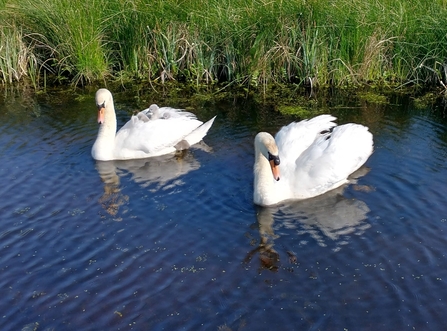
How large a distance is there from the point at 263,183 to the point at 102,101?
360cm

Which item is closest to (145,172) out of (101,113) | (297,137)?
(101,113)

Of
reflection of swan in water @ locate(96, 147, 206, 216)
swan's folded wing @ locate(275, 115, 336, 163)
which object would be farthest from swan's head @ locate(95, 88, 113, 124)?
swan's folded wing @ locate(275, 115, 336, 163)

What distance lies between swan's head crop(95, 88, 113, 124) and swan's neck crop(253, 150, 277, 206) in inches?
128

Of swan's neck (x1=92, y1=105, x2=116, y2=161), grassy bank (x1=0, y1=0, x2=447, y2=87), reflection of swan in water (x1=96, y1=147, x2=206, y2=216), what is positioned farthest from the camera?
grassy bank (x1=0, y1=0, x2=447, y2=87)

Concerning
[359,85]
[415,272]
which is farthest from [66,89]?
[415,272]

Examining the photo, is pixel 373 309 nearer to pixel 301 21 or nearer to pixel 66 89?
pixel 301 21

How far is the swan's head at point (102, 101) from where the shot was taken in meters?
10.8

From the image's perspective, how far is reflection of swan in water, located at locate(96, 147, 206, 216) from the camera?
926 centimetres

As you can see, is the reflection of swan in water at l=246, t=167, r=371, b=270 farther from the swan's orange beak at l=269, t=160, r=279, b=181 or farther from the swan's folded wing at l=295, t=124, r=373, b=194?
the swan's orange beak at l=269, t=160, r=279, b=181

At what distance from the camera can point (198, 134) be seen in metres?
11.3

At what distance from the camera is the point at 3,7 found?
48.8 feet

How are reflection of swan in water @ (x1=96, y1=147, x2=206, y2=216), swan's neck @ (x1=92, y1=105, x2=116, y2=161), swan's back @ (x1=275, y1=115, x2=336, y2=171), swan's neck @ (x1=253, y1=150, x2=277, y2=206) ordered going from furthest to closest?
swan's neck @ (x1=92, y1=105, x2=116, y2=161), swan's back @ (x1=275, y1=115, x2=336, y2=171), reflection of swan in water @ (x1=96, y1=147, x2=206, y2=216), swan's neck @ (x1=253, y1=150, x2=277, y2=206)

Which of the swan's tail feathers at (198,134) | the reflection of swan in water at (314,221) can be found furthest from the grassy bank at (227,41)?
the reflection of swan in water at (314,221)

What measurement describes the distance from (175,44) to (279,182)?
6.17 meters
